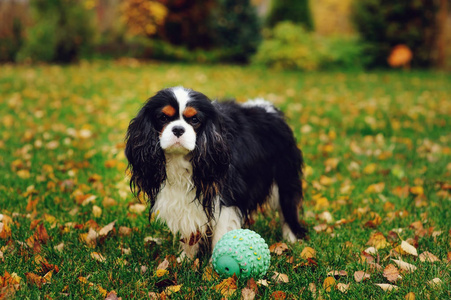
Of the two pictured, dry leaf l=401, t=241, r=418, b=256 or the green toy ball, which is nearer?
the green toy ball

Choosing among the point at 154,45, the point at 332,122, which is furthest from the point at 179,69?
the point at 332,122

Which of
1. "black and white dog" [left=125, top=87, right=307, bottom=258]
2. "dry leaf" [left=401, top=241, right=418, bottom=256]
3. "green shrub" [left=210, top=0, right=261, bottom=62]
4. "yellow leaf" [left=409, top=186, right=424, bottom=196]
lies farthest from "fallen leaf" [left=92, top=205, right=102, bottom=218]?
"green shrub" [left=210, top=0, right=261, bottom=62]

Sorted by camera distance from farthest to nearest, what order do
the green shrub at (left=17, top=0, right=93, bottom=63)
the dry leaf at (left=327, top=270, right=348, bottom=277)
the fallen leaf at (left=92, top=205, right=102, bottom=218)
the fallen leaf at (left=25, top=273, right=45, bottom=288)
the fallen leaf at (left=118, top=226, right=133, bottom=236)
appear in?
the green shrub at (left=17, top=0, right=93, bottom=63) < the fallen leaf at (left=92, top=205, right=102, bottom=218) < the fallen leaf at (left=118, top=226, right=133, bottom=236) < the dry leaf at (left=327, top=270, right=348, bottom=277) < the fallen leaf at (left=25, top=273, right=45, bottom=288)

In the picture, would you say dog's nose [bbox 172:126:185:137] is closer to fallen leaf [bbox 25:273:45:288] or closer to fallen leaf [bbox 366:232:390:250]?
fallen leaf [bbox 25:273:45:288]

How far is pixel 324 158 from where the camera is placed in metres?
5.54

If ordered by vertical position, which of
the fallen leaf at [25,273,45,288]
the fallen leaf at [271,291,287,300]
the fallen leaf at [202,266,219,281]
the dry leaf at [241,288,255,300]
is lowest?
the fallen leaf at [202,266,219,281]

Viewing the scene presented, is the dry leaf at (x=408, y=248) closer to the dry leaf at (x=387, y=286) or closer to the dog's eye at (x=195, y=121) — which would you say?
the dry leaf at (x=387, y=286)

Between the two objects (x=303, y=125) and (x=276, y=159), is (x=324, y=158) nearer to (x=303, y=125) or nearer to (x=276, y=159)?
(x=303, y=125)

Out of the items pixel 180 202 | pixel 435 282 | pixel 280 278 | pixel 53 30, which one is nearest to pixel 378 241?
pixel 435 282

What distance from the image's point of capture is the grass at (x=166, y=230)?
261cm

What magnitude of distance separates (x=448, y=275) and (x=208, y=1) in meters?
16.6

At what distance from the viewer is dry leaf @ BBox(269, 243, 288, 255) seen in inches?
121

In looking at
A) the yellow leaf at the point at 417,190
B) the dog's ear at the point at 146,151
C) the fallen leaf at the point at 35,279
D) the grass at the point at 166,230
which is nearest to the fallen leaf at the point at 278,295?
the grass at the point at 166,230

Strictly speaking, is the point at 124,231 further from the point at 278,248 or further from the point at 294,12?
the point at 294,12
